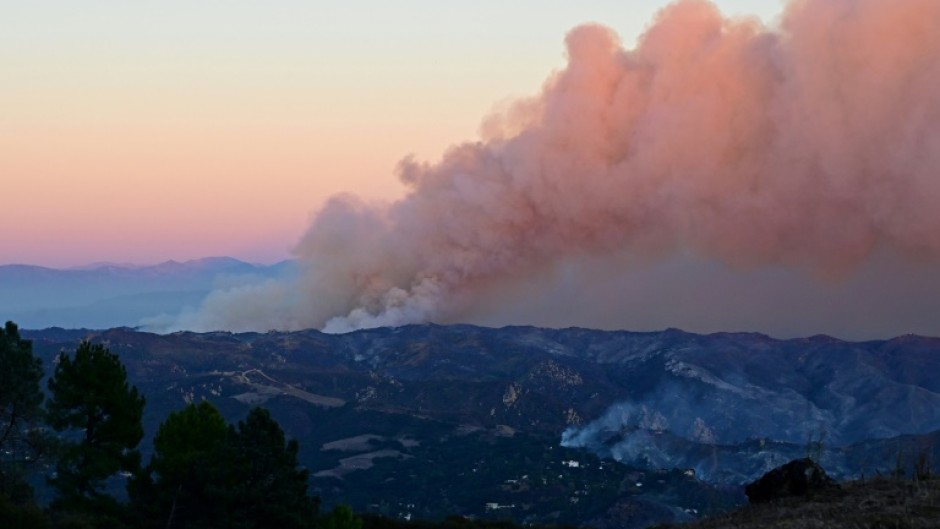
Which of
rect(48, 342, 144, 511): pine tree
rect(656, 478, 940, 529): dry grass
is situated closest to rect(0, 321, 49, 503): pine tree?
rect(48, 342, 144, 511): pine tree

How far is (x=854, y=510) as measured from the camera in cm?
4131

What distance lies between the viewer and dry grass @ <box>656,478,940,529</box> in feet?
127

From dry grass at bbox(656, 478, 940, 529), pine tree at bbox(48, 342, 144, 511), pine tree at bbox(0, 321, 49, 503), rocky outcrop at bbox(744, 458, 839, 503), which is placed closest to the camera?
dry grass at bbox(656, 478, 940, 529)

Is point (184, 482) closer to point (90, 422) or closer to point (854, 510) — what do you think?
point (90, 422)

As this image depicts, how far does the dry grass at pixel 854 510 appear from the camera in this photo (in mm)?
38812

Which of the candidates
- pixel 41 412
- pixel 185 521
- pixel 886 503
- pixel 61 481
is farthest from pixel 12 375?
pixel 886 503

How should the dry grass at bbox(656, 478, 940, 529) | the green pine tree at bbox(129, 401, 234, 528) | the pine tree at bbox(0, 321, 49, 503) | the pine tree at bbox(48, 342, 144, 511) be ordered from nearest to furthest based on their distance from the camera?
the dry grass at bbox(656, 478, 940, 529) < the pine tree at bbox(0, 321, 49, 503) < the green pine tree at bbox(129, 401, 234, 528) < the pine tree at bbox(48, 342, 144, 511)

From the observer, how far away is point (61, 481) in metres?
77.4

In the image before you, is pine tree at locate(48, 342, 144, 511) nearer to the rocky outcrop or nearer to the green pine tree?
the green pine tree

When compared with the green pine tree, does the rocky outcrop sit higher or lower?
higher

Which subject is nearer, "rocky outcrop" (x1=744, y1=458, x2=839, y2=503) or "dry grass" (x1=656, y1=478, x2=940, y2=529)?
"dry grass" (x1=656, y1=478, x2=940, y2=529)

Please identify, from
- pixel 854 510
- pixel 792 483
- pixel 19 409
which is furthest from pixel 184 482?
pixel 854 510

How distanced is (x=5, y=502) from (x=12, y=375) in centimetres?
1186

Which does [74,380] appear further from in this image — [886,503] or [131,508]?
[886,503]
